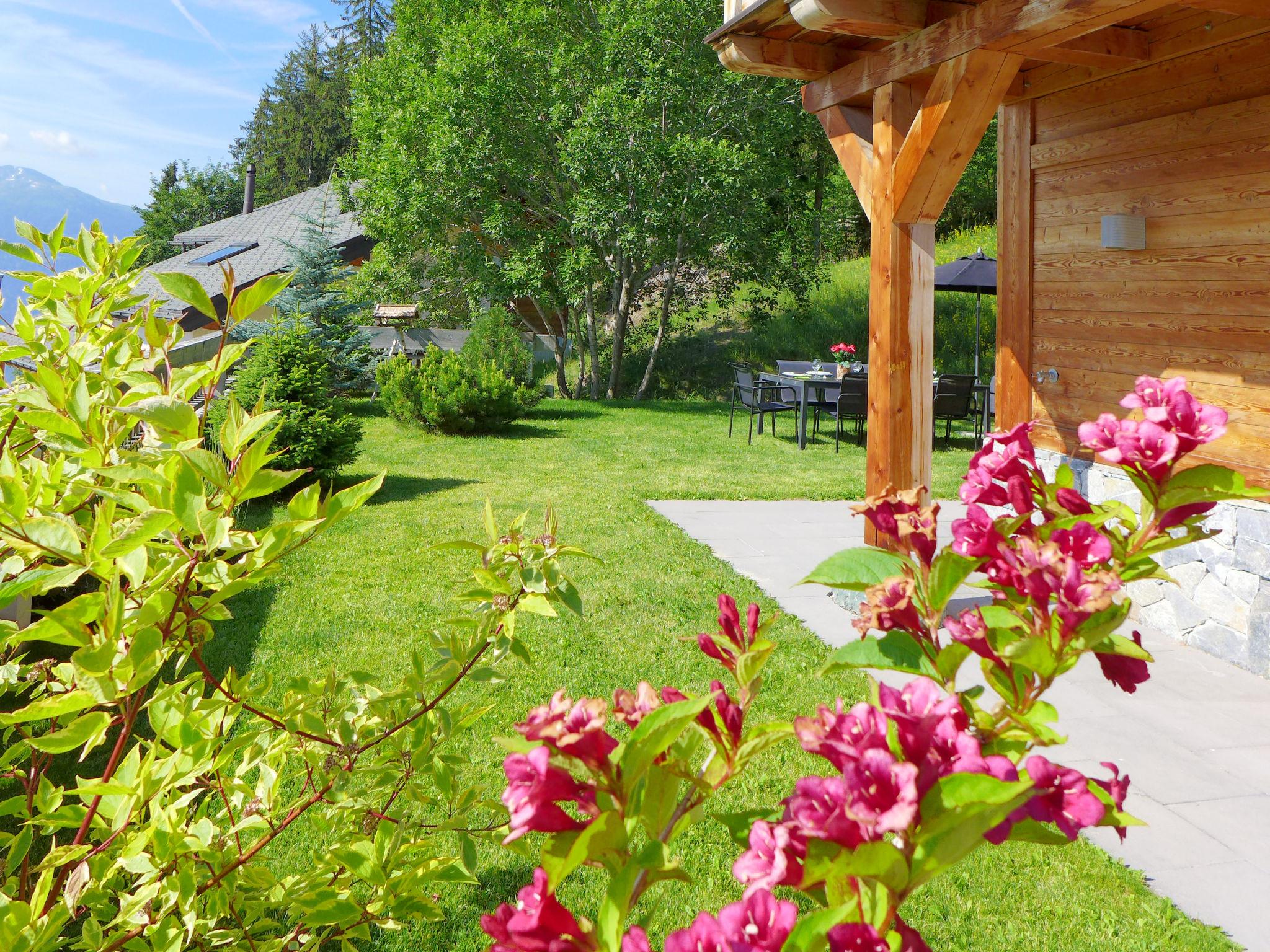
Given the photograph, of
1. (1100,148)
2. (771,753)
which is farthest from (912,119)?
(771,753)

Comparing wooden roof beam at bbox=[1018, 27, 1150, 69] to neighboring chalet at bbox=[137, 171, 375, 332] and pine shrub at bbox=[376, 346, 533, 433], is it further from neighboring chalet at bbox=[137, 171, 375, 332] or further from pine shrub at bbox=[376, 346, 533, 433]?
neighboring chalet at bbox=[137, 171, 375, 332]

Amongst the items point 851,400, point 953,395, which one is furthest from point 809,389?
point 953,395

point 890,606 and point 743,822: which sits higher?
point 890,606

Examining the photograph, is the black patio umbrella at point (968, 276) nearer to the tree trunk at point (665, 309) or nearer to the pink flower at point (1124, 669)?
the tree trunk at point (665, 309)

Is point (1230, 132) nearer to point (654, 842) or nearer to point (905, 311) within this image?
point (905, 311)

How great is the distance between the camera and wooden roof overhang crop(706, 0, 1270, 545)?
373 centimetres

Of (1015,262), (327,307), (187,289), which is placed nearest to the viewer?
(187,289)

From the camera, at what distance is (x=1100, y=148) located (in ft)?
15.7

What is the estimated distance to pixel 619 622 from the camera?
4.96 meters

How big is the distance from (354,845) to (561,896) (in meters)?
1.26

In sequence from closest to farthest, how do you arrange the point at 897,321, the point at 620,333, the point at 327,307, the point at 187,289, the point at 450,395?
the point at 187,289 < the point at 897,321 < the point at 450,395 < the point at 327,307 < the point at 620,333

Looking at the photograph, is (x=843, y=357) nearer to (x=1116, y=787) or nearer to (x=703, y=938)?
(x=1116, y=787)

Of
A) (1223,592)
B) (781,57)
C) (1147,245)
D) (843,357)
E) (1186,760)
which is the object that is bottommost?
(1186,760)

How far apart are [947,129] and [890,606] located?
12.4 feet
